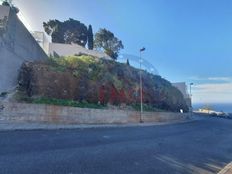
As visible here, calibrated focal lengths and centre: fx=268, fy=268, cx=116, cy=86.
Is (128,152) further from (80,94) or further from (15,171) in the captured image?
(80,94)

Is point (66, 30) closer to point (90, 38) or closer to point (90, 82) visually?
point (90, 38)

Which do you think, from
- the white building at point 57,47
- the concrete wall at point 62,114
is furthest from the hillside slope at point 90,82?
the white building at point 57,47

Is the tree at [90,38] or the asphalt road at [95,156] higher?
the tree at [90,38]

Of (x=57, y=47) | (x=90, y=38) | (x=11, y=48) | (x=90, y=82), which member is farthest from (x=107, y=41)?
(x=11, y=48)

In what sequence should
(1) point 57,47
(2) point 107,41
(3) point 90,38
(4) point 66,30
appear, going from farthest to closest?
(2) point 107,41
(3) point 90,38
(4) point 66,30
(1) point 57,47

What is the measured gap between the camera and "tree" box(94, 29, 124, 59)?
57537mm

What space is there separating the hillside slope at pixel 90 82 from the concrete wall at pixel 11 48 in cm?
98

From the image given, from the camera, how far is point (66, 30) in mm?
53719

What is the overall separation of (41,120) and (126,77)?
18.5 metres

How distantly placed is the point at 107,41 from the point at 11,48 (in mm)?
39864

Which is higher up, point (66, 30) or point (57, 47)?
point (66, 30)

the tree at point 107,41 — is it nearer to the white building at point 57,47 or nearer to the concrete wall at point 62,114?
the white building at point 57,47

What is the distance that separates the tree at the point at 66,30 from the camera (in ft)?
173

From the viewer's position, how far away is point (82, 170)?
27.3 feet
